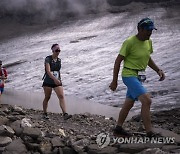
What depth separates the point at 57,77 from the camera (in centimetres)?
797

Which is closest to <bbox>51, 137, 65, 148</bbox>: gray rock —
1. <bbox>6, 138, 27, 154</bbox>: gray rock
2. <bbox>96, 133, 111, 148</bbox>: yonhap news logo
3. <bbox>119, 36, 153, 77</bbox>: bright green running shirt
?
<bbox>6, 138, 27, 154</bbox>: gray rock

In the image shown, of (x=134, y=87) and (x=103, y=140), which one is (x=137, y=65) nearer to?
(x=134, y=87)

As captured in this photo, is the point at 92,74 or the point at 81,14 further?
the point at 81,14

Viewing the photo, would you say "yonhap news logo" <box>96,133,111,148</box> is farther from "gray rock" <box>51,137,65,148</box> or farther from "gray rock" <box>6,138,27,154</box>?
"gray rock" <box>6,138,27,154</box>

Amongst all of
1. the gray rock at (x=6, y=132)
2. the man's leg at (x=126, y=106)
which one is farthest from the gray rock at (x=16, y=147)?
the man's leg at (x=126, y=106)

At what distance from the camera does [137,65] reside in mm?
5793

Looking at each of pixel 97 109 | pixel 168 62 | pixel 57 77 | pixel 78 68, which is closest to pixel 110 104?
pixel 97 109

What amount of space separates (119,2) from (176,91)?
82.8 metres

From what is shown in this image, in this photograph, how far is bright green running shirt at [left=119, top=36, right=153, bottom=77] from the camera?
568 centimetres

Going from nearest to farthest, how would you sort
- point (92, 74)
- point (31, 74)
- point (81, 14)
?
point (92, 74) < point (31, 74) < point (81, 14)

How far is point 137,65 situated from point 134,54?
0.18m

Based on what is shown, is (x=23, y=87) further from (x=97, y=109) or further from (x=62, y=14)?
(x=62, y=14)

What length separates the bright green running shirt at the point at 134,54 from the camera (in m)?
5.68

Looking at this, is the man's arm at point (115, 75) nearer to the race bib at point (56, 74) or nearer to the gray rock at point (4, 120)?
the gray rock at point (4, 120)
